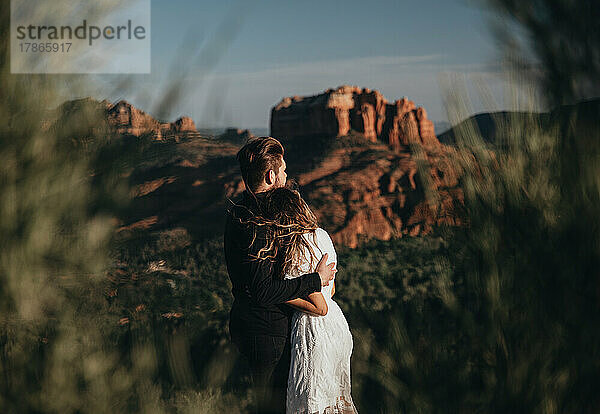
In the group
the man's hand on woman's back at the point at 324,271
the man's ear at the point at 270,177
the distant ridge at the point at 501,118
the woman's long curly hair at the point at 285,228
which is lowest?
the man's hand on woman's back at the point at 324,271

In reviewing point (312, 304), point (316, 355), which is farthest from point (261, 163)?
point (316, 355)

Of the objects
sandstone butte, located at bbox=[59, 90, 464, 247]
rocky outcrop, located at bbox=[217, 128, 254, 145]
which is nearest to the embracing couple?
sandstone butte, located at bbox=[59, 90, 464, 247]

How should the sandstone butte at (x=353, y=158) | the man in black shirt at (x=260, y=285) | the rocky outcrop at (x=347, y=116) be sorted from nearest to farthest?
the man in black shirt at (x=260, y=285) → the sandstone butte at (x=353, y=158) → the rocky outcrop at (x=347, y=116)

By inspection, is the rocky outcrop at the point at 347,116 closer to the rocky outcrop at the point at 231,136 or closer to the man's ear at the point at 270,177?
the rocky outcrop at the point at 231,136

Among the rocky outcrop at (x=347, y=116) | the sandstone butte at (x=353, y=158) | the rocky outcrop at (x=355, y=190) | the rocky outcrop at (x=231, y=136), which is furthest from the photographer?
the rocky outcrop at (x=347, y=116)

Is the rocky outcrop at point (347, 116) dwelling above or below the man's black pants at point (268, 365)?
above

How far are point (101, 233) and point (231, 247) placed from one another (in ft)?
3.31

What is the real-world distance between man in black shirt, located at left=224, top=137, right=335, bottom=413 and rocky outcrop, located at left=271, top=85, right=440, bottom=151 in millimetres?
43511

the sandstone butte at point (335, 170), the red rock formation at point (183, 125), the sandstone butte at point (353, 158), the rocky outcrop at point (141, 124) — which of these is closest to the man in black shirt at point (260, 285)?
the sandstone butte at point (335, 170)

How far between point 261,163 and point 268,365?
754 mm

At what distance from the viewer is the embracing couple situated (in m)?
2.04

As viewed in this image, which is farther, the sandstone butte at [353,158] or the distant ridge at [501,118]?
the sandstone butte at [353,158]

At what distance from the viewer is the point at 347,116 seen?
157 feet

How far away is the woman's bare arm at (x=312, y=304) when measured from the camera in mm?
2045
